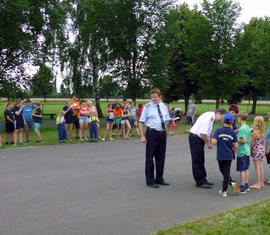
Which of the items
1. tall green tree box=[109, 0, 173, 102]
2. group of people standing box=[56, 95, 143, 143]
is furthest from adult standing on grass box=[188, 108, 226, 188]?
tall green tree box=[109, 0, 173, 102]

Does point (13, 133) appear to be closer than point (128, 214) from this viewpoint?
No

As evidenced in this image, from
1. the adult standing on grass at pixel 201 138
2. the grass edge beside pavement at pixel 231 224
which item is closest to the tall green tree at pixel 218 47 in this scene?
the adult standing on grass at pixel 201 138

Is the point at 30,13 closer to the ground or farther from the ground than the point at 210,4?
closer to the ground

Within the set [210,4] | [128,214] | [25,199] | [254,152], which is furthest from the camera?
[210,4]

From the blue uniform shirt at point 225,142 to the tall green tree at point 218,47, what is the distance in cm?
2084

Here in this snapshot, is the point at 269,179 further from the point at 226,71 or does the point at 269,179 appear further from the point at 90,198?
the point at 226,71

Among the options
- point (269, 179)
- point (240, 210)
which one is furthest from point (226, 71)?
point (240, 210)

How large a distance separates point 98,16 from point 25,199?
22.2 metres

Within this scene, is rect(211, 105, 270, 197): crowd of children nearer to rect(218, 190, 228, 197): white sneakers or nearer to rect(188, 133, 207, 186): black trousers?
rect(218, 190, 228, 197): white sneakers

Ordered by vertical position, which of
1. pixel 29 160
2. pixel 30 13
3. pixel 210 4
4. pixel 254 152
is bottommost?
pixel 29 160

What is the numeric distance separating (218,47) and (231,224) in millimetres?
24361

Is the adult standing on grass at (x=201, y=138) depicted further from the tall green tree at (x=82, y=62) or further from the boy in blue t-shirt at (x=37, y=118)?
the tall green tree at (x=82, y=62)

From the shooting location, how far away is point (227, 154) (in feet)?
18.7

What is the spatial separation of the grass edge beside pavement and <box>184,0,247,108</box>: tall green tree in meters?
22.1
